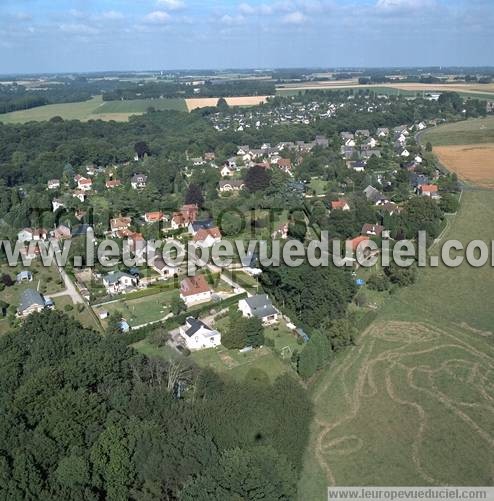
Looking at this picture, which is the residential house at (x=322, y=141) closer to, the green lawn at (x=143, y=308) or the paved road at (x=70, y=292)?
the paved road at (x=70, y=292)

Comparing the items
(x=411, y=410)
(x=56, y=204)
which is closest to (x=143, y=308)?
(x=411, y=410)

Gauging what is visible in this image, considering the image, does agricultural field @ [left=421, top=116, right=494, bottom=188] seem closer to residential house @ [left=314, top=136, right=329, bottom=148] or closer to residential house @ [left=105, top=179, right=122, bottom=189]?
residential house @ [left=314, top=136, right=329, bottom=148]

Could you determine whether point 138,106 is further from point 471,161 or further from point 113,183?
point 471,161

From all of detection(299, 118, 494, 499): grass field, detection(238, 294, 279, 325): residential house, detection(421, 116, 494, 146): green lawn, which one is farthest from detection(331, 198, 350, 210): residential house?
detection(421, 116, 494, 146): green lawn

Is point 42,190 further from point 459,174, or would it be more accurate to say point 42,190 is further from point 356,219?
point 459,174

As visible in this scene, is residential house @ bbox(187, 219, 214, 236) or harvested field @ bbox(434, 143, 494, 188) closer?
residential house @ bbox(187, 219, 214, 236)

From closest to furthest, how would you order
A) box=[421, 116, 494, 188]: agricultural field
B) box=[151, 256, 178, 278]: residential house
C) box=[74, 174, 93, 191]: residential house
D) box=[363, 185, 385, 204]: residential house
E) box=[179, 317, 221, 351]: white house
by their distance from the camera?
box=[179, 317, 221, 351]: white house < box=[151, 256, 178, 278]: residential house < box=[363, 185, 385, 204]: residential house < box=[421, 116, 494, 188]: agricultural field < box=[74, 174, 93, 191]: residential house
